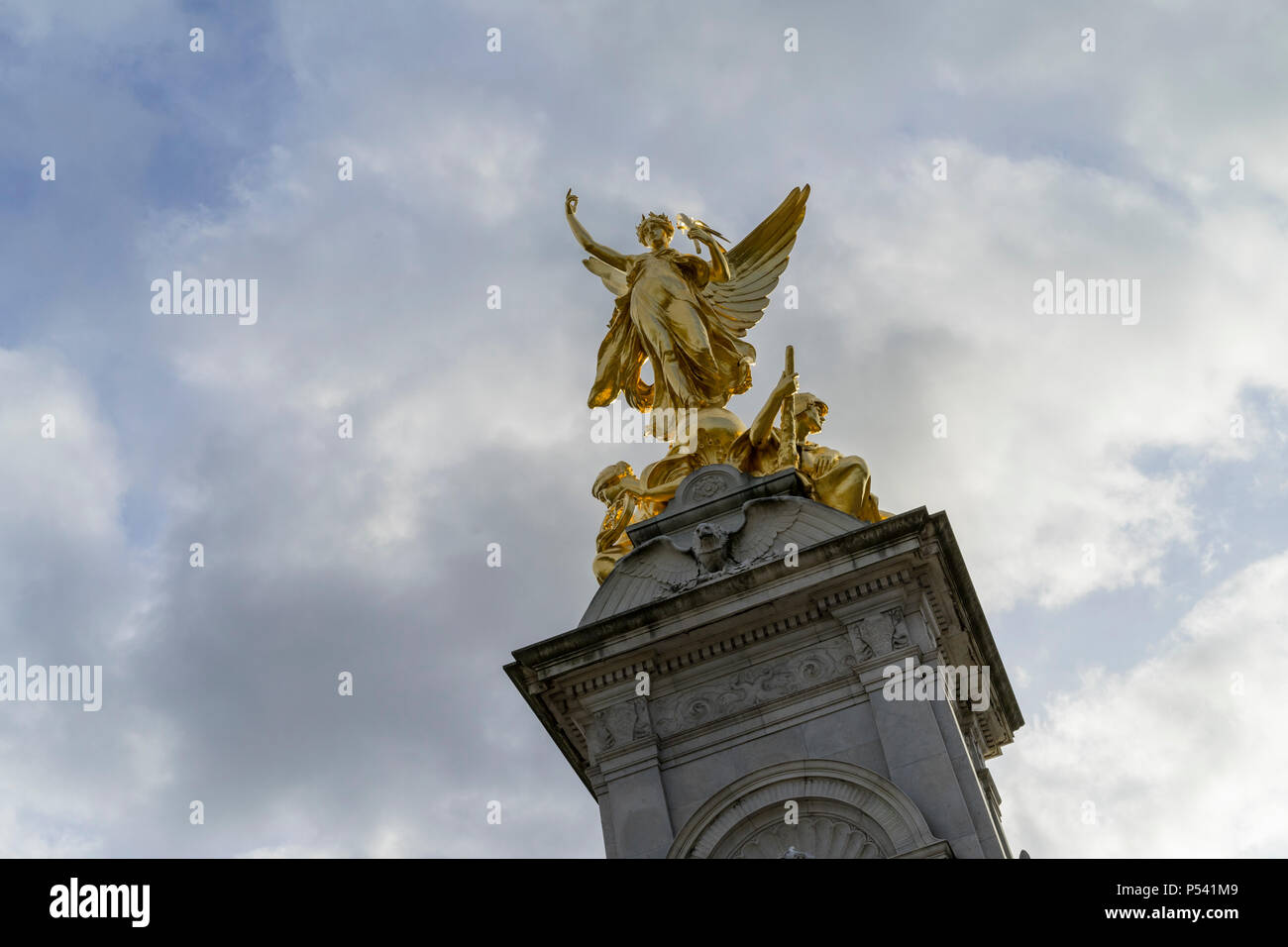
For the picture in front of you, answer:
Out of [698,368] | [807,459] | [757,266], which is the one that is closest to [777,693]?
[807,459]

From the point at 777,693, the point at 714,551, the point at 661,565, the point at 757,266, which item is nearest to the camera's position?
the point at 777,693

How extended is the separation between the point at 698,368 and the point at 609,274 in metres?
2.61

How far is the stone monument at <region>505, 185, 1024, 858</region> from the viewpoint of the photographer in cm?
1741

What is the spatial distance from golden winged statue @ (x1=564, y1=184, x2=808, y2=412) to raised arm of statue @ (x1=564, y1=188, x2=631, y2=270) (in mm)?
16

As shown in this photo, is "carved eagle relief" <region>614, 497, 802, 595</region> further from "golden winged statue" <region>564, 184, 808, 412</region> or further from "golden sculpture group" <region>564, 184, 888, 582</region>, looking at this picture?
"golden winged statue" <region>564, 184, 808, 412</region>

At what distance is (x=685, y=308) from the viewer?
77.0 feet

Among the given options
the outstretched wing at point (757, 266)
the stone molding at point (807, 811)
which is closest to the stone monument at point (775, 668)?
the stone molding at point (807, 811)

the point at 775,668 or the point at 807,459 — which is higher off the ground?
the point at 807,459

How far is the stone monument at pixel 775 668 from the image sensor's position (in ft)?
57.1

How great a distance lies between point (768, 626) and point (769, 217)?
28.4 feet

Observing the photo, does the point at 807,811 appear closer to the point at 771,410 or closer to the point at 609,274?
the point at 771,410

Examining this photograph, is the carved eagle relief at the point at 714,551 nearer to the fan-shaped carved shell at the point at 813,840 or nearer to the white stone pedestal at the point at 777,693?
the white stone pedestal at the point at 777,693

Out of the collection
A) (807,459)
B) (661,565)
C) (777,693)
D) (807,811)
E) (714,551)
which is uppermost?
(807,459)

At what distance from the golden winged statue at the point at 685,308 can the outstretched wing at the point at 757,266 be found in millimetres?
Result: 16
